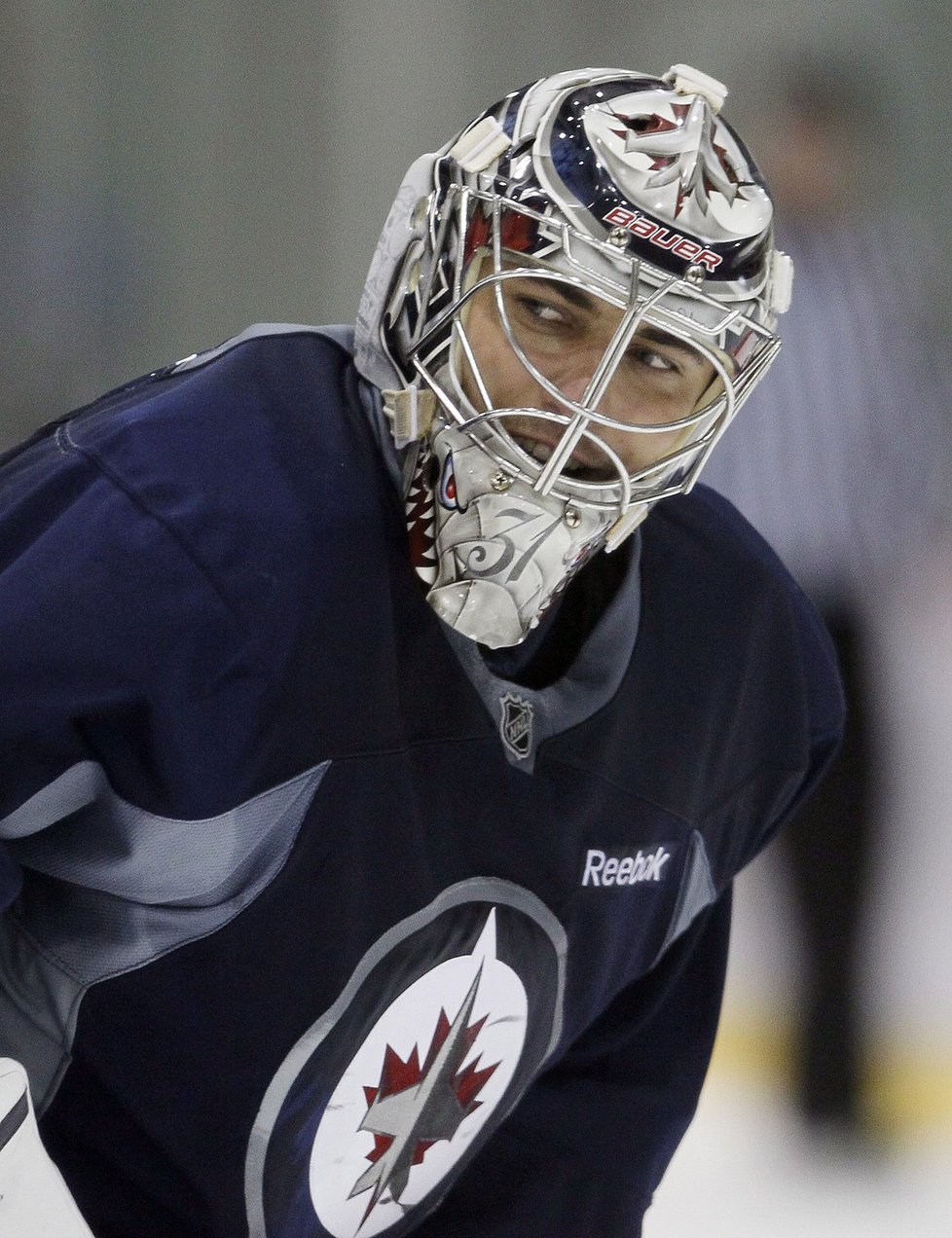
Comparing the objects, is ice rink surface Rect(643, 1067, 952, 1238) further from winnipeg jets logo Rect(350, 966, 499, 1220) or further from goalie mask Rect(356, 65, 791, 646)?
goalie mask Rect(356, 65, 791, 646)

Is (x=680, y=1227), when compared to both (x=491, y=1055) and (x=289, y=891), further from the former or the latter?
(x=289, y=891)

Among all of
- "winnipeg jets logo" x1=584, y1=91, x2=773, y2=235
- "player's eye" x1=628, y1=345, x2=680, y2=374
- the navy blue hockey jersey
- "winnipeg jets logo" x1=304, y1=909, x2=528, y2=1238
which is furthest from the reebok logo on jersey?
"winnipeg jets logo" x1=584, y1=91, x2=773, y2=235

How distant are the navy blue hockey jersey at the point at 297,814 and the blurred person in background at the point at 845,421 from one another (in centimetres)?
87

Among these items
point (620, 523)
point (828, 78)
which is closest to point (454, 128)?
point (828, 78)

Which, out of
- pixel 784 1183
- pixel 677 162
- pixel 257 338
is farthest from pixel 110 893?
pixel 784 1183

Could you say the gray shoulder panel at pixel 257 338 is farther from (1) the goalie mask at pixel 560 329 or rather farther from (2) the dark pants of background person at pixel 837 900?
(2) the dark pants of background person at pixel 837 900

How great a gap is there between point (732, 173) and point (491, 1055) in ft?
2.33

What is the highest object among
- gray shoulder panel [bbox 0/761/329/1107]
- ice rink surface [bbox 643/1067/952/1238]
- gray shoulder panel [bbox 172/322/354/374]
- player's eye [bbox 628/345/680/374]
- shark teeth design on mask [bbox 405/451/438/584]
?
gray shoulder panel [bbox 172/322/354/374]

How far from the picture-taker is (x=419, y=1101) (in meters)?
1.31

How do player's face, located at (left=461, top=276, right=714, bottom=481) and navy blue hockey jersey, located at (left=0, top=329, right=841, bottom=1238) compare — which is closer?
navy blue hockey jersey, located at (left=0, top=329, right=841, bottom=1238)

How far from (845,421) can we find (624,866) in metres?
1.09

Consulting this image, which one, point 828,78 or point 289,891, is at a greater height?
point 828,78

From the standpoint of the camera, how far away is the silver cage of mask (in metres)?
1.18

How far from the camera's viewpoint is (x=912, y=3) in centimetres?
472
